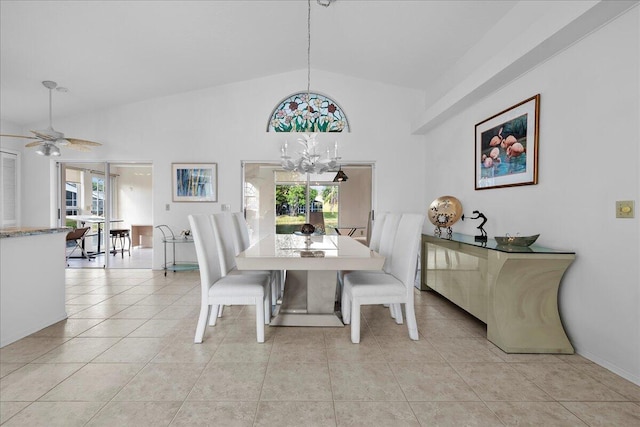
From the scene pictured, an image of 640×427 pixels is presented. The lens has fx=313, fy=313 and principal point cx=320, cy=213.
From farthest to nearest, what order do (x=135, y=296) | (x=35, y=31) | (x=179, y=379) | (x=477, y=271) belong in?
(x=135, y=296), (x=35, y=31), (x=477, y=271), (x=179, y=379)

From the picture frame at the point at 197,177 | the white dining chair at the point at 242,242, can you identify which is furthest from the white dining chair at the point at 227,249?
the picture frame at the point at 197,177

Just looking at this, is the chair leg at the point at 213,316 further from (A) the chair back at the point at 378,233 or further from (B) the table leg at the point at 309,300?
(A) the chair back at the point at 378,233

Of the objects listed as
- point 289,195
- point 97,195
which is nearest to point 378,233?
point 289,195

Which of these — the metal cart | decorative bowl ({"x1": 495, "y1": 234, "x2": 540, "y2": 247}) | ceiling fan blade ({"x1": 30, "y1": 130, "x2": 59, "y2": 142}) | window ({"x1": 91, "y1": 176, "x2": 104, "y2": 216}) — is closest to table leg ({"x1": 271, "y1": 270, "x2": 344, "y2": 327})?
decorative bowl ({"x1": 495, "y1": 234, "x2": 540, "y2": 247})

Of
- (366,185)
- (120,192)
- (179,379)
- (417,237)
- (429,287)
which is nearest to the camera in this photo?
(179,379)

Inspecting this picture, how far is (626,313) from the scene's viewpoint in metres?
1.98

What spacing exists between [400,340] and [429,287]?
170cm

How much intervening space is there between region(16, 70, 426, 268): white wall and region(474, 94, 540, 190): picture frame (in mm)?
1897


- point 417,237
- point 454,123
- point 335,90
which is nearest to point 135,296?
point 417,237

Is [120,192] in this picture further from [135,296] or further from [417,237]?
[417,237]

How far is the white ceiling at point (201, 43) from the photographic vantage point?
3.16 meters

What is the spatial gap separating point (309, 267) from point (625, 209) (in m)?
2.07

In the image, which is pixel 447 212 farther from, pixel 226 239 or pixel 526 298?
pixel 226 239

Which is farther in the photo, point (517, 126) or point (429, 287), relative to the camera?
point (429, 287)
